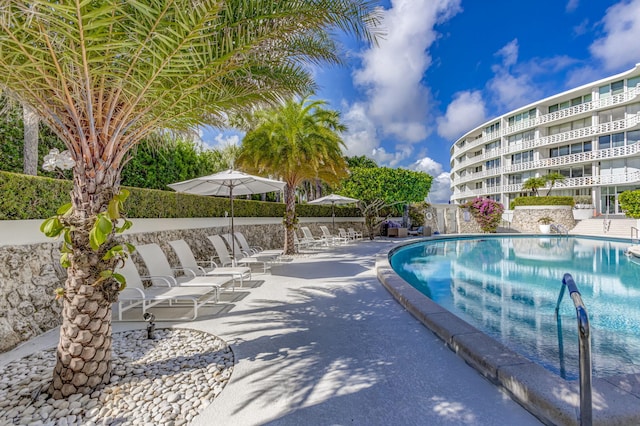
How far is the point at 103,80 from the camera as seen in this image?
3080mm

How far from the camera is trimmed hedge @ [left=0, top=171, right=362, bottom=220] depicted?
461cm

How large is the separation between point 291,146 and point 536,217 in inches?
1063

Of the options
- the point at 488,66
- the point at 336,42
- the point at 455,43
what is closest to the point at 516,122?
the point at 488,66

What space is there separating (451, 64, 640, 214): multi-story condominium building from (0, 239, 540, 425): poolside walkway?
4032 cm

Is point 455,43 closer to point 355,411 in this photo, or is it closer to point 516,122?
point 516,122

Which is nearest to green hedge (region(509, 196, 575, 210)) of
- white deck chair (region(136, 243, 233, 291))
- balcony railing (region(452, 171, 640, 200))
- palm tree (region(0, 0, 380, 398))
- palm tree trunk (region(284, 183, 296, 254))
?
balcony railing (region(452, 171, 640, 200))

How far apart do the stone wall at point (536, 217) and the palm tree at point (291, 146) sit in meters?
24.4

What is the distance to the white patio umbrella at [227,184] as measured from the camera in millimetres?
8516

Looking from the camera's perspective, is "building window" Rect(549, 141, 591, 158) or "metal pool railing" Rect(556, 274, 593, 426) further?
"building window" Rect(549, 141, 591, 158)

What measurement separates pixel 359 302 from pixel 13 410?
4.91 metres

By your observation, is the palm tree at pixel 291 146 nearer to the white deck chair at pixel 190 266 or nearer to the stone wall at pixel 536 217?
the white deck chair at pixel 190 266

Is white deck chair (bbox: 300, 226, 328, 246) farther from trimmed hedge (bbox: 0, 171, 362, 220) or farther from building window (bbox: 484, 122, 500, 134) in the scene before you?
building window (bbox: 484, 122, 500, 134)

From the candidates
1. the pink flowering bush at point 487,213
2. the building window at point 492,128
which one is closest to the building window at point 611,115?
the building window at point 492,128

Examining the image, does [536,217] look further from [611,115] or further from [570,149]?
[611,115]
